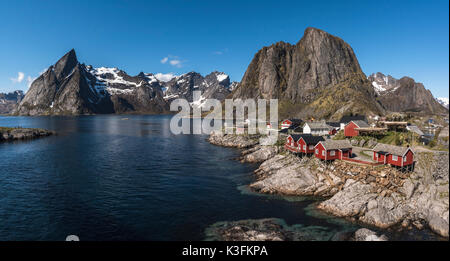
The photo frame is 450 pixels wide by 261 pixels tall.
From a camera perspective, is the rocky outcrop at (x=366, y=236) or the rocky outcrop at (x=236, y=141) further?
the rocky outcrop at (x=236, y=141)

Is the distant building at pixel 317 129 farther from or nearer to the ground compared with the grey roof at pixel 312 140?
farther from the ground

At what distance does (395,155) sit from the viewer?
45.8 metres

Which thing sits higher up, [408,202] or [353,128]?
[353,128]

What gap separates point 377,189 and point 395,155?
8.42 metres

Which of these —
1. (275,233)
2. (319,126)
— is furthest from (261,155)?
(275,233)

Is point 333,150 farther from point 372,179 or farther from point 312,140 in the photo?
point 372,179

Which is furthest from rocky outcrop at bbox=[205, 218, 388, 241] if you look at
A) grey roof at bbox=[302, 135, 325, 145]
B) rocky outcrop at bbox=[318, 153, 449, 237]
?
grey roof at bbox=[302, 135, 325, 145]

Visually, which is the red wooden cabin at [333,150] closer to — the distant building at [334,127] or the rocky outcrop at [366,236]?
the rocky outcrop at [366,236]

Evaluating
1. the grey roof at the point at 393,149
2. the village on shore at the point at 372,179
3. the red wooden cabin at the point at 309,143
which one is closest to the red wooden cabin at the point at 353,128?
the village on shore at the point at 372,179

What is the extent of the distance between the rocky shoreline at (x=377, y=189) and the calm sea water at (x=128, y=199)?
4407 millimetres

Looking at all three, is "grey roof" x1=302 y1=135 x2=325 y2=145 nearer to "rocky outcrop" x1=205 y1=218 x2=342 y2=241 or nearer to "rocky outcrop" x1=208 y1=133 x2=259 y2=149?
"rocky outcrop" x1=205 y1=218 x2=342 y2=241

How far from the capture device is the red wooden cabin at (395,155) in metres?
44.8

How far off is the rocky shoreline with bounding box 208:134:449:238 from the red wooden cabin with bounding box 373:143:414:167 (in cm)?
160

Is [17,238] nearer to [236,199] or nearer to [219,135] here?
[236,199]
